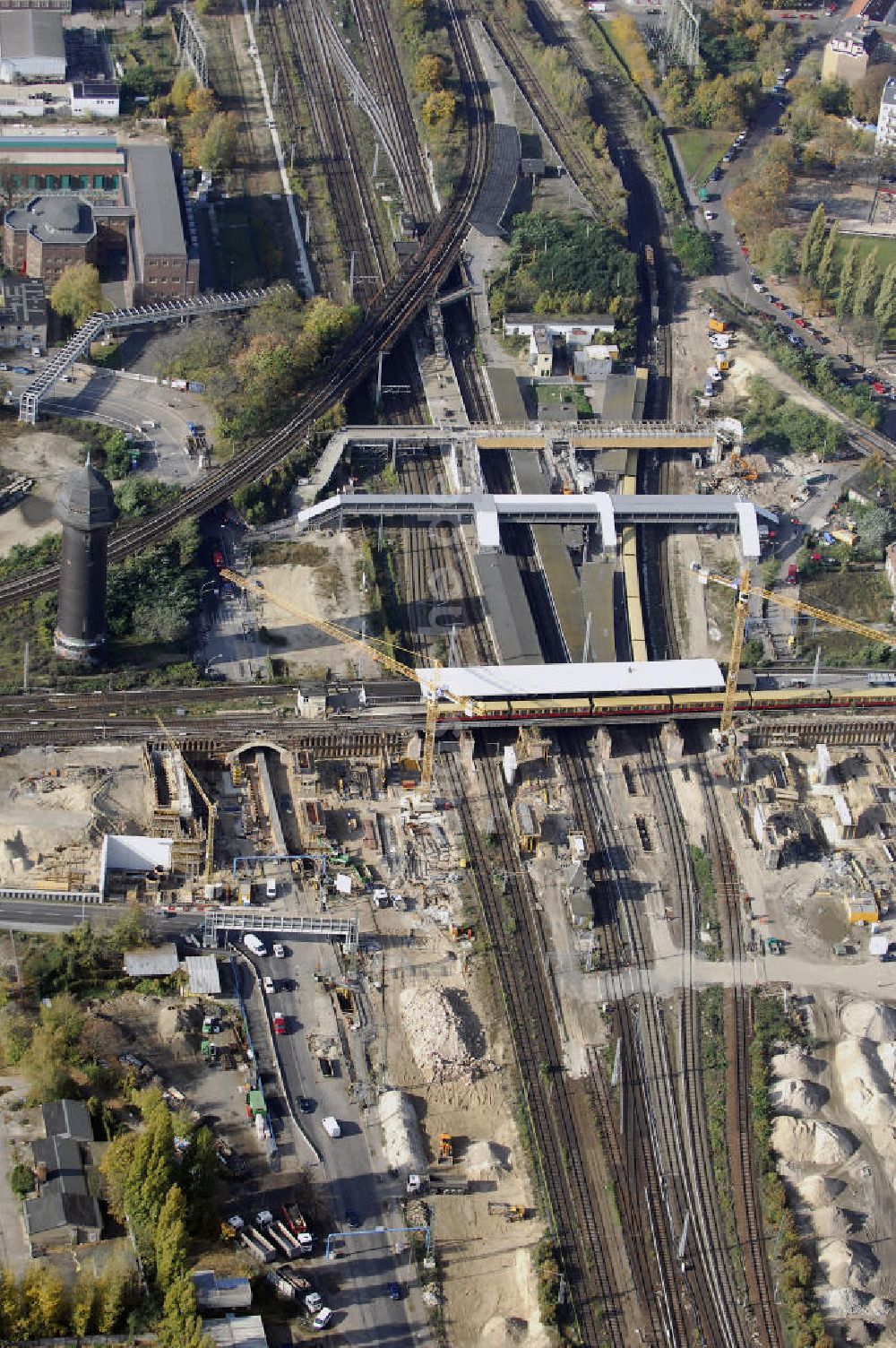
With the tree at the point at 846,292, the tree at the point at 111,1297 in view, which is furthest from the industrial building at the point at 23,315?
the tree at the point at 111,1297

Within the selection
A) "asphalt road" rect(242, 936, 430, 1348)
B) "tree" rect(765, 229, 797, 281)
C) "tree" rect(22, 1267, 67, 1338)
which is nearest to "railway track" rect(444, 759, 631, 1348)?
"asphalt road" rect(242, 936, 430, 1348)

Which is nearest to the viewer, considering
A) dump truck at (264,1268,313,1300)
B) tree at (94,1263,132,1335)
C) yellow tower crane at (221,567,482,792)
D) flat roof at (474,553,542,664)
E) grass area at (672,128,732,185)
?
tree at (94,1263,132,1335)

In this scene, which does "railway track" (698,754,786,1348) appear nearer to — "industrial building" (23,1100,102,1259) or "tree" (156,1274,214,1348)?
"tree" (156,1274,214,1348)

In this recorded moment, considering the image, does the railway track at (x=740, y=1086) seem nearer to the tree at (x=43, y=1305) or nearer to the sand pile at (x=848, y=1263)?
the sand pile at (x=848, y=1263)

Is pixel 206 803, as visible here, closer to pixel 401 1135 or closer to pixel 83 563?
pixel 83 563

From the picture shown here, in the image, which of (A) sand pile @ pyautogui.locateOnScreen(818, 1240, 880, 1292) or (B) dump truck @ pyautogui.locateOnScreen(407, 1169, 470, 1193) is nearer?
(A) sand pile @ pyautogui.locateOnScreen(818, 1240, 880, 1292)

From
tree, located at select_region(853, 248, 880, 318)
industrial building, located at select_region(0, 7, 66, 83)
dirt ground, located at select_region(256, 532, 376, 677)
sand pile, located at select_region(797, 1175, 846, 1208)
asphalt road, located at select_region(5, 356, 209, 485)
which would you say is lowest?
sand pile, located at select_region(797, 1175, 846, 1208)
